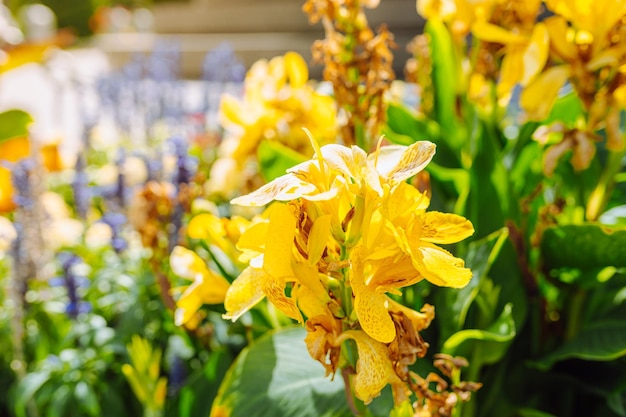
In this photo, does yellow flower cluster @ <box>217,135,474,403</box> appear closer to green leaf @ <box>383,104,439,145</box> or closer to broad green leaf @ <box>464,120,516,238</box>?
broad green leaf @ <box>464,120,516,238</box>

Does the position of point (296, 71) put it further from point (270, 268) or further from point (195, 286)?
point (270, 268)

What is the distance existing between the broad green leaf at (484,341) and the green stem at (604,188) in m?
0.19

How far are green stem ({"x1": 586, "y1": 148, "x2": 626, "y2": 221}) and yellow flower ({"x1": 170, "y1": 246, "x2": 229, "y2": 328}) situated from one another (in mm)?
440

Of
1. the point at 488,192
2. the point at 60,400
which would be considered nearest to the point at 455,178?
the point at 488,192

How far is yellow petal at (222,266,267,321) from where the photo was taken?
51 centimetres

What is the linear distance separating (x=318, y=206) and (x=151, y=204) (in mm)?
581

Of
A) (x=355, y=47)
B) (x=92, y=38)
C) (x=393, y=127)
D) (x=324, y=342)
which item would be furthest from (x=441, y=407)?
(x=92, y=38)

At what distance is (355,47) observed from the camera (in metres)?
0.81

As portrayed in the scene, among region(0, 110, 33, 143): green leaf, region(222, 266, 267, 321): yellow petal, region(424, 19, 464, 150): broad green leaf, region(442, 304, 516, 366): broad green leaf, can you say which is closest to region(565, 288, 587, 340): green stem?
region(442, 304, 516, 366): broad green leaf

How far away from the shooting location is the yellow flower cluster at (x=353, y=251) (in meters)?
0.46

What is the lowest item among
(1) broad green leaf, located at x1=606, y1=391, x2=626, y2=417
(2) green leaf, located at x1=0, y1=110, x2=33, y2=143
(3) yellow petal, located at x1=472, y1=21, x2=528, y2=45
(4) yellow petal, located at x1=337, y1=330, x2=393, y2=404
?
(1) broad green leaf, located at x1=606, y1=391, x2=626, y2=417

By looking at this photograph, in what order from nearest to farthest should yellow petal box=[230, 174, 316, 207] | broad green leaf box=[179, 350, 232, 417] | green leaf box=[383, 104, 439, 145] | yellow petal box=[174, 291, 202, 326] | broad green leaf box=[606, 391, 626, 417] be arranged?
yellow petal box=[230, 174, 316, 207]
yellow petal box=[174, 291, 202, 326]
broad green leaf box=[606, 391, 626, 417]
broad green leaf box=[179, 350, 232, 417]
green leaf box=[383, 104, 439, 145]

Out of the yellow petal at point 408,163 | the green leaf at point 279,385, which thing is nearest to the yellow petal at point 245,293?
the yellow petal at point 408,163

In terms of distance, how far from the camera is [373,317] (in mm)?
463
